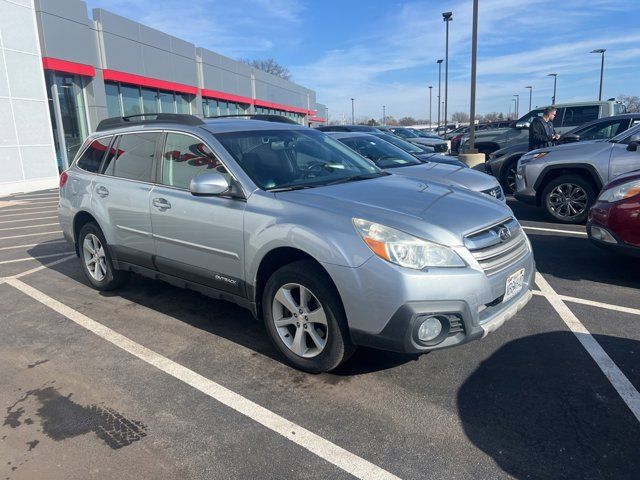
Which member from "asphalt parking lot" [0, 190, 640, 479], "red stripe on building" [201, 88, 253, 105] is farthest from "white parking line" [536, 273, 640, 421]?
"red stripe on building" [201, 88, 253, 105]

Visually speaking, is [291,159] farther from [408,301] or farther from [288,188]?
[408,301]

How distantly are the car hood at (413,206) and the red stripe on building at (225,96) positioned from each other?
2567 centimetres

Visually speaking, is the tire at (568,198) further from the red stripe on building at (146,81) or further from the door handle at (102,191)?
the red stripe on building at (146,81)

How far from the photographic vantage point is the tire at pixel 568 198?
764cm

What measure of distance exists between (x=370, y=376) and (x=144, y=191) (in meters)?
2.59

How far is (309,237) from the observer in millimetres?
3127

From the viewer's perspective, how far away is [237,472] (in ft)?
8.05

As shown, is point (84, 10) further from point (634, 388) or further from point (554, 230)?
point (634, 388)

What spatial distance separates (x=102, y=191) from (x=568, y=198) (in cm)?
678

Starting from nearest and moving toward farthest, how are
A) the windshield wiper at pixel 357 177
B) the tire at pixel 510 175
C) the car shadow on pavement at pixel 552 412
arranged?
the car shadow on pavement at pixel 552 412 < the windshield wiper at pixel 357 177 < the tire at pixel 510 175

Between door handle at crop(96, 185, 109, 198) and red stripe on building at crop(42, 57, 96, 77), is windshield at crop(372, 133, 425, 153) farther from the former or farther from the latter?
red stripe on building at crop(42, 57, 96, 77)

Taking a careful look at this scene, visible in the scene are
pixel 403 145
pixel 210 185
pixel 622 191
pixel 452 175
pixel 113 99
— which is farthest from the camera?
pixel 113 99

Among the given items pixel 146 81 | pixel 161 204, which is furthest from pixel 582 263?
pixel 146 81

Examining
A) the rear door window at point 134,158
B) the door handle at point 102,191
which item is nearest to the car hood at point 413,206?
the rear door window at point 134,158
